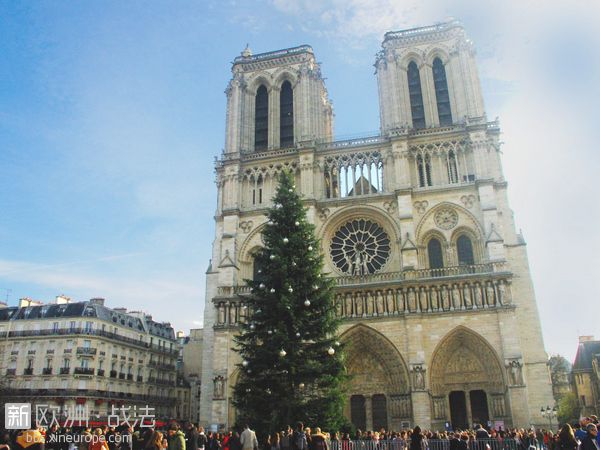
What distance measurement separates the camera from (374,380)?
25.2 m

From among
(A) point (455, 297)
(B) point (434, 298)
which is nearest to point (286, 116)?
(B) point (434, 298)

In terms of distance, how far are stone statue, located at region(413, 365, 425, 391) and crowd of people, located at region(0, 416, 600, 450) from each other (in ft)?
17.4

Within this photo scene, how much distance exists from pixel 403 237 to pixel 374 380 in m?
6.97

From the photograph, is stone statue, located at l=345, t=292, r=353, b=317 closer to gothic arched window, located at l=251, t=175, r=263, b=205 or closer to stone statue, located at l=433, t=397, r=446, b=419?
stone statue, located at l=433, t=397, r=446, b=419

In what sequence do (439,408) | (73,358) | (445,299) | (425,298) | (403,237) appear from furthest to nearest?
1. (73,358)
2. (403,237)
3. (425,298)
4. (445,299)
5. (439,408)

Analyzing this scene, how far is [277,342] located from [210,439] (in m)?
3.41

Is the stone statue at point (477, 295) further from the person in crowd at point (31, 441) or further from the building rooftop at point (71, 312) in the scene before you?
the building rooftop at point (71, 312)

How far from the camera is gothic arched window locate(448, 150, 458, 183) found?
1087 inches

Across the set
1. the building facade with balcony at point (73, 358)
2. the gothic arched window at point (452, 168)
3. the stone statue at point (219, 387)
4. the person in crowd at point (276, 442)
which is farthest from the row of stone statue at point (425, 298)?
the building facade with balcony at point (73, 358)

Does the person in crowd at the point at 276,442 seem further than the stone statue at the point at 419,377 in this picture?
No

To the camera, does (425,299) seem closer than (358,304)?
Yes

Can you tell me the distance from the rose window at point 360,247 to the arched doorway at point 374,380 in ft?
11.7

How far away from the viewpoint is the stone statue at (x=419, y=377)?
76.3 ft

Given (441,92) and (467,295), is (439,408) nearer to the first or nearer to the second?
(467,295)
